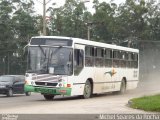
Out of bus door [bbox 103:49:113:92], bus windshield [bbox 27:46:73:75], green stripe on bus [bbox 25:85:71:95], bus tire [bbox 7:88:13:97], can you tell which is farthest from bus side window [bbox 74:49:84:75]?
bus tire [bbox 7:88:13:97]

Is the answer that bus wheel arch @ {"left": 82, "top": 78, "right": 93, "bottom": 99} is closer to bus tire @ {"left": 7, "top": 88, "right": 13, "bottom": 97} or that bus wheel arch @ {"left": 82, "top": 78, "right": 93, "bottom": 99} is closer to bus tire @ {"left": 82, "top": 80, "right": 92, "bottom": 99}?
bus tire @ {"left": 82, "top": 80, "right": 92, "bottom": 99}

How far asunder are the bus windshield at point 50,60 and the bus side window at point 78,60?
51 centimetres

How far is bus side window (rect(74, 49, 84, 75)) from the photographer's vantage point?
2572 cm

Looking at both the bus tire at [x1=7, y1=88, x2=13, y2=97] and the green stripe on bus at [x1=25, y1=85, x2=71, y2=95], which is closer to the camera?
the green stripe on bus at [x1=25, y1=85, x2=71, y2=95]

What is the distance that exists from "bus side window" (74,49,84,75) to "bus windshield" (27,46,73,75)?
508 millimetres

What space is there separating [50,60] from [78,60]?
1.76m

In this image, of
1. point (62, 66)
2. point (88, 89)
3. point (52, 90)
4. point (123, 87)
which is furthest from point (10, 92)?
point (62, 66)

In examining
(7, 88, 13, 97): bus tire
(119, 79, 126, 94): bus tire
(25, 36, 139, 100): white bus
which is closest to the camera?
(25, 36, 139, 100): white bus

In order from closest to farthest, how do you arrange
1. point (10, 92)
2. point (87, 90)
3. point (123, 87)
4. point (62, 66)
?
1. point (62, 66)
2. point (87, 90)
3. point (123, 87)
4. point (10, 92)

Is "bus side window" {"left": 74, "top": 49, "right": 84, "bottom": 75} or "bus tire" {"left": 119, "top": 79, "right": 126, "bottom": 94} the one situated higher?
→ "bus side window" {"left": 74, "top": 49, "right": 84, "bottom": 75}

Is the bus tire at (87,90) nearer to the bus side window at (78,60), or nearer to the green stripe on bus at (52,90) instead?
the bus side window at (78,60)

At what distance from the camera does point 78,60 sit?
85.7ft

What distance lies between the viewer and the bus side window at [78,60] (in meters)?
25.7

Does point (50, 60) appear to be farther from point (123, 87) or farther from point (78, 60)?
point (123, 87)
